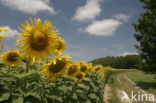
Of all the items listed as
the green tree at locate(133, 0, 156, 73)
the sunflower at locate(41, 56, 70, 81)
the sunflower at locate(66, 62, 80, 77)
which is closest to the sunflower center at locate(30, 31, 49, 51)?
the sunflower at locate(41, 56, 70, 81)

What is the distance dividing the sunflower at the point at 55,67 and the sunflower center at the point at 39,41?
0.33m

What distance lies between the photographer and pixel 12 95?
148cm

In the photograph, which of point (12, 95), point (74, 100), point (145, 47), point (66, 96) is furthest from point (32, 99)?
point (145, 47)

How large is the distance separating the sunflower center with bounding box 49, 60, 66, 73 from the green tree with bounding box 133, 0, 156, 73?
49.0ft

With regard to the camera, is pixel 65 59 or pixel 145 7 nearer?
pixel 65 59

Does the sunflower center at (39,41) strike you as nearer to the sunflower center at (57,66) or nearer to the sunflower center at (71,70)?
the sunflower center at (57,66)

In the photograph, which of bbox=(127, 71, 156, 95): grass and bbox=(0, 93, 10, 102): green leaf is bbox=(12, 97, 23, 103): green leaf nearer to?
bbox=(0, 93, 10, 102): green leaf

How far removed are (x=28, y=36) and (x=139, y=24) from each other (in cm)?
1750

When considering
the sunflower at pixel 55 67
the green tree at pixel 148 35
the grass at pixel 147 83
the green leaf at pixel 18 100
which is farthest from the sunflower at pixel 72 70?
the green tree at pixel 148 35

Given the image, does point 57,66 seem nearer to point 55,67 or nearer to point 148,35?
point 55,67

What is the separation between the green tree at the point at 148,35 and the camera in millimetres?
15519

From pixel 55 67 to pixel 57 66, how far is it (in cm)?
3

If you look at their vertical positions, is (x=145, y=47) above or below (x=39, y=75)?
above

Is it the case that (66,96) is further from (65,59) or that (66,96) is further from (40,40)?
(40,40)
